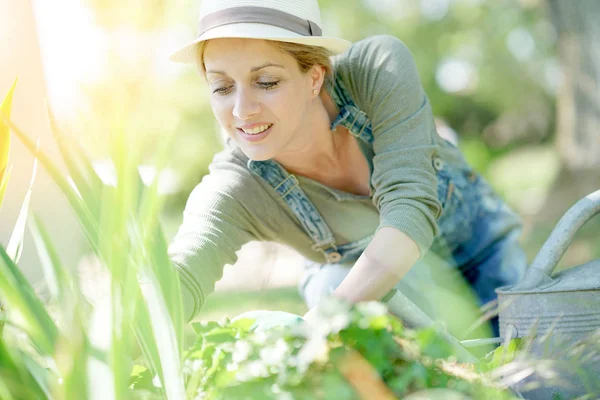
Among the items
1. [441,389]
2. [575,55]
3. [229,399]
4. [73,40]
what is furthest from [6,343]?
[575,55]

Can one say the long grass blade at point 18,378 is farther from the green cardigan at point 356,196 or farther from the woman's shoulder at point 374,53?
the woman's shoulder at point 374,53

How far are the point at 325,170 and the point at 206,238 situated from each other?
0.51 meters

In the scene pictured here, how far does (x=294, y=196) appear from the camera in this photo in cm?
216

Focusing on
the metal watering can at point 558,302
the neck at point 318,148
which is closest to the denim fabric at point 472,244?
the neck at point 318,148

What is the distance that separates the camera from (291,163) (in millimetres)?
2152

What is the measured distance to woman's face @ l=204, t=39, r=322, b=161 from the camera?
5.81 feet

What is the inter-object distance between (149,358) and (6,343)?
0.69 ft

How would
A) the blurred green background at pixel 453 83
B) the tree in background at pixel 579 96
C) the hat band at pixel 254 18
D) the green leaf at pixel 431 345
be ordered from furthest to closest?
the tree in background at pixel 579 96 < the blurred green background at pixel 453 83 < the hat band at pixel 254 18 < the green leaf at pixel 431 345

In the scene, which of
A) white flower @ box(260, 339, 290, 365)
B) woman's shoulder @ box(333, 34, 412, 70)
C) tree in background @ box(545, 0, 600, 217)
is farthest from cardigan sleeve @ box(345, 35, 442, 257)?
tree in background @ box(545, 0, 600, 217)

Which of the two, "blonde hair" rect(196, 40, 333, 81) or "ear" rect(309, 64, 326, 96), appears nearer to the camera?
"blonde hair" rect(196, 40, 333, 81)

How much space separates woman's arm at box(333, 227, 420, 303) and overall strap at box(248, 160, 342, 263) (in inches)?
18.1

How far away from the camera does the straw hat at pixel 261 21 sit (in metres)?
1.73

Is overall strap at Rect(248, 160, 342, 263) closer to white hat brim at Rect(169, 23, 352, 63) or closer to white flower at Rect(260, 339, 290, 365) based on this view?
white hat brim at Rect(169, 23, 352, 63)

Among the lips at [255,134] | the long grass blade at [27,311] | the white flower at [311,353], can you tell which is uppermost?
the lips at [255,134]
